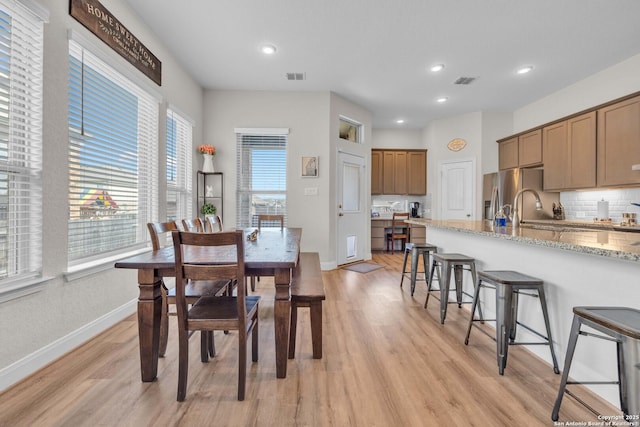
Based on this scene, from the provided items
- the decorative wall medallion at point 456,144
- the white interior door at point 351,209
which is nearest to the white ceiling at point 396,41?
the decorative wall medallion at point 456,144

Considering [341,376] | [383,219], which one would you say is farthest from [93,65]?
[383,219]

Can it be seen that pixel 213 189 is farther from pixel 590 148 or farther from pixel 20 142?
pixel 590 148

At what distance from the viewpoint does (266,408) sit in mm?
1507

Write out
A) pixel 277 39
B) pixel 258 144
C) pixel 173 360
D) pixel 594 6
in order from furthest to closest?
pixel 258 144 < pixel 277 39 < pixel 594 6 < pixel 173 360

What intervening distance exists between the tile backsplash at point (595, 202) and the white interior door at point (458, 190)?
57.0 inches

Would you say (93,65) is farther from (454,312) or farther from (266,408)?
(454,312)

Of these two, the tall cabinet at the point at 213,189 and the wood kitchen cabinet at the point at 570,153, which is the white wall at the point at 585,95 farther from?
the tall cabinet at the point at 213,189

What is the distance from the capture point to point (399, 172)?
6.87m

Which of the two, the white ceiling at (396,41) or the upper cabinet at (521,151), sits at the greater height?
the white ceiling at (396,41)

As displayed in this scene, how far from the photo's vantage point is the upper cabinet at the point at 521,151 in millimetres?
4678

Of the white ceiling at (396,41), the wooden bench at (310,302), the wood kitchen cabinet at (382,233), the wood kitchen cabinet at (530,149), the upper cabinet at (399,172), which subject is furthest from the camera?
the upper cabinet at (399,172)

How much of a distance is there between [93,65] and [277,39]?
185cm

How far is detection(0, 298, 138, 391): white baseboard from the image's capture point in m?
1.67

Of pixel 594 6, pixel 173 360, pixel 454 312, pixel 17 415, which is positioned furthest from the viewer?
pixel 454 312
